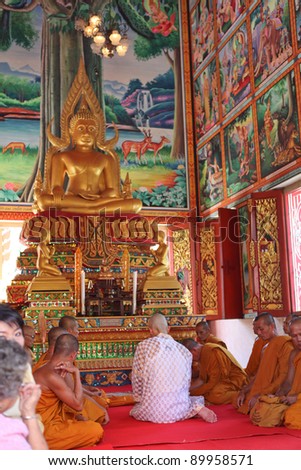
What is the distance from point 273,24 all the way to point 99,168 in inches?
129

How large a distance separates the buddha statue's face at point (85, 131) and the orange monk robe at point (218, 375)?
15.2 ft

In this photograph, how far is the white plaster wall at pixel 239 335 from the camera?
9.09m

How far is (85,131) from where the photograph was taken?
8.91 m

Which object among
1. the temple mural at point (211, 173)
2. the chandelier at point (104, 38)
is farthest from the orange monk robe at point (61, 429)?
the temple mural at point (211, 173)

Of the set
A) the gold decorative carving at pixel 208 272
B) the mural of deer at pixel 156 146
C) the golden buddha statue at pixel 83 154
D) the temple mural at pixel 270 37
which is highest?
the temple mural at pixel 270 37

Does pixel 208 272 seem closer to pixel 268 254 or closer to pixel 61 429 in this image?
pixel 268 254

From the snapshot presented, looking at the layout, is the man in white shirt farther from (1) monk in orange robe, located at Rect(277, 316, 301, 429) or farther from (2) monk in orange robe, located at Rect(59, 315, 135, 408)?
(1) monk in orange robe, located at Rect(277, 316, 301, 429)

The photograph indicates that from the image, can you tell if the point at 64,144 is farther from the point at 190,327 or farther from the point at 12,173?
the point at 190,327

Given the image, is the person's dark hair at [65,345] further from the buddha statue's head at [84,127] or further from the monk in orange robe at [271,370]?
the buddha statue's head at [84,127]

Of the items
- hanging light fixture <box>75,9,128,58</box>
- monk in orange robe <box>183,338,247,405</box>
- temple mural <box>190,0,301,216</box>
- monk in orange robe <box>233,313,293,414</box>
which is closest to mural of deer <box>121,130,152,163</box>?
temple mural <box>190,0,301,216</box>

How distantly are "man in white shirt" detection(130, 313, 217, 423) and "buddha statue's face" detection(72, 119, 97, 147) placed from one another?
5244 millimetres

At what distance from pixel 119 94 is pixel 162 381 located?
8519 millimetres

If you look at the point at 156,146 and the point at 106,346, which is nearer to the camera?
the point at 106,346

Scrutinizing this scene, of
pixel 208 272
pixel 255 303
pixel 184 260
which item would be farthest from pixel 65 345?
pixel 184 260
